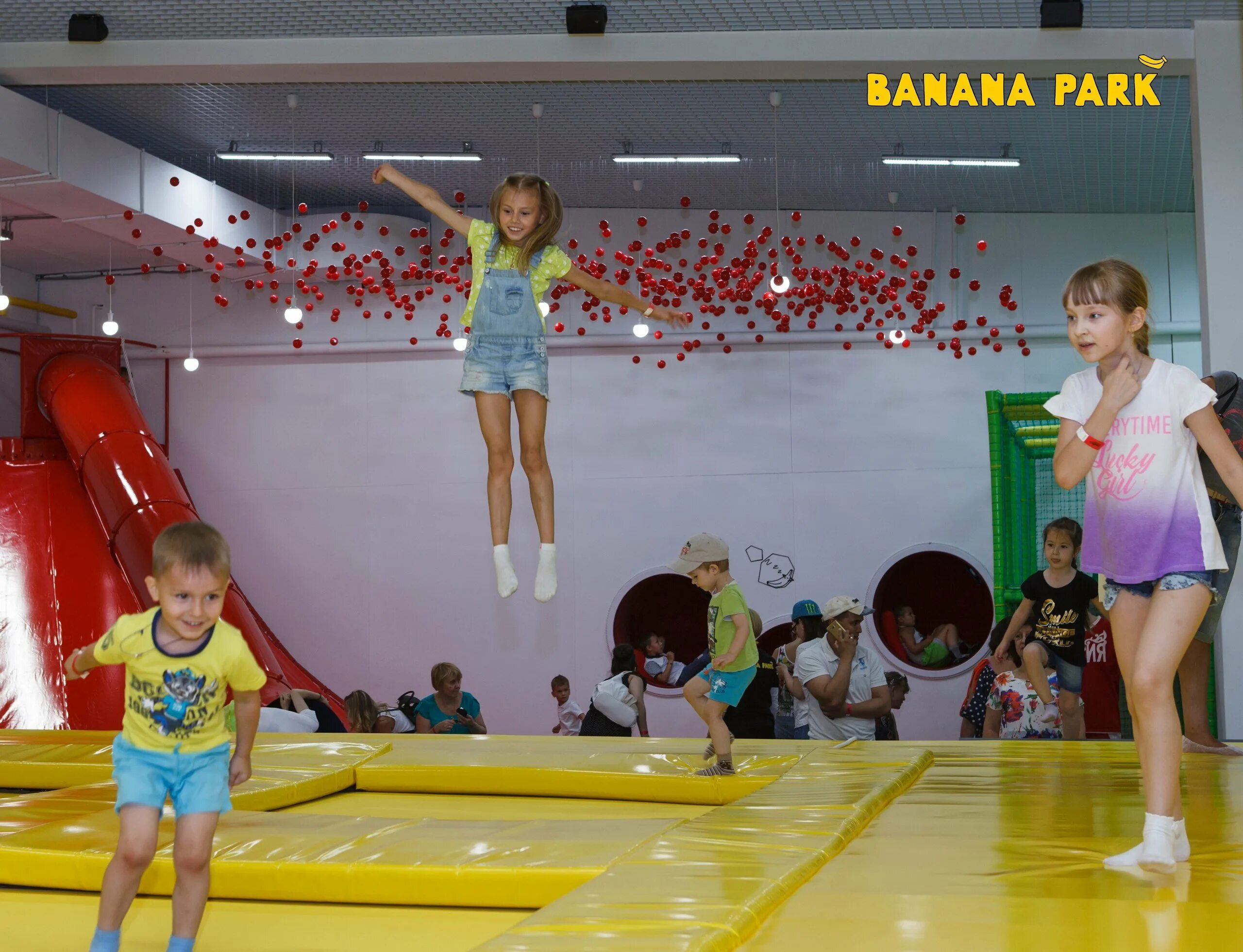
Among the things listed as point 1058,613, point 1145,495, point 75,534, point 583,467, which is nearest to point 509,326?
point 1145,495

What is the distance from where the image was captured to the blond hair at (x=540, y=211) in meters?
3.86

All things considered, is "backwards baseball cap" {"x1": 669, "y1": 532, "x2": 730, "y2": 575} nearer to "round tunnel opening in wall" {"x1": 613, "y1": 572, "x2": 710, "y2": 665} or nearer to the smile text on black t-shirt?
the smile text on black t-shirt

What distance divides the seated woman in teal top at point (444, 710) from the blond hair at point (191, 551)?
4.09 meters

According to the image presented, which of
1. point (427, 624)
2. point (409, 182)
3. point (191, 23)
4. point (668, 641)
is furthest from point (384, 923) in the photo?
point (668, 641)

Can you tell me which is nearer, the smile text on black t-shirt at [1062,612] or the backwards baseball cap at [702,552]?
the backwards baseball cap at [702,552]

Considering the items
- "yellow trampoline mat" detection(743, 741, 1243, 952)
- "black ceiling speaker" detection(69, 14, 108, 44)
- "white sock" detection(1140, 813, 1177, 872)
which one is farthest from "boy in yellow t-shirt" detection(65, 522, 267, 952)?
"black ceiling speaker" detection(69, 14, 108, 44)

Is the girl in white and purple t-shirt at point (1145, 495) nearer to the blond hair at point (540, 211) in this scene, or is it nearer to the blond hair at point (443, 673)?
the blond hair at point (540, 211)

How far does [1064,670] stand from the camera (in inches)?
186

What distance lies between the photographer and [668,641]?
10461mm

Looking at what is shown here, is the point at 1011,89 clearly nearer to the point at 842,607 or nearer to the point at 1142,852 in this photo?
the point at 842,607

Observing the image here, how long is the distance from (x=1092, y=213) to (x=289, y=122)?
19.1ft

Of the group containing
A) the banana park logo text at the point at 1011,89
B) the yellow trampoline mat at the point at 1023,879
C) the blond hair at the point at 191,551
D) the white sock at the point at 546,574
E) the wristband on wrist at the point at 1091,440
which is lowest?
the yellow trampoline mat at the point at 1023,879

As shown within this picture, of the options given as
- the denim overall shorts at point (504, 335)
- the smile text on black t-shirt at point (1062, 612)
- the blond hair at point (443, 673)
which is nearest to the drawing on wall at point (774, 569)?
the blond hair at point (443, 673)

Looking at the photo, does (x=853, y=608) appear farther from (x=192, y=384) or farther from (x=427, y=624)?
(x=192, y=384)
